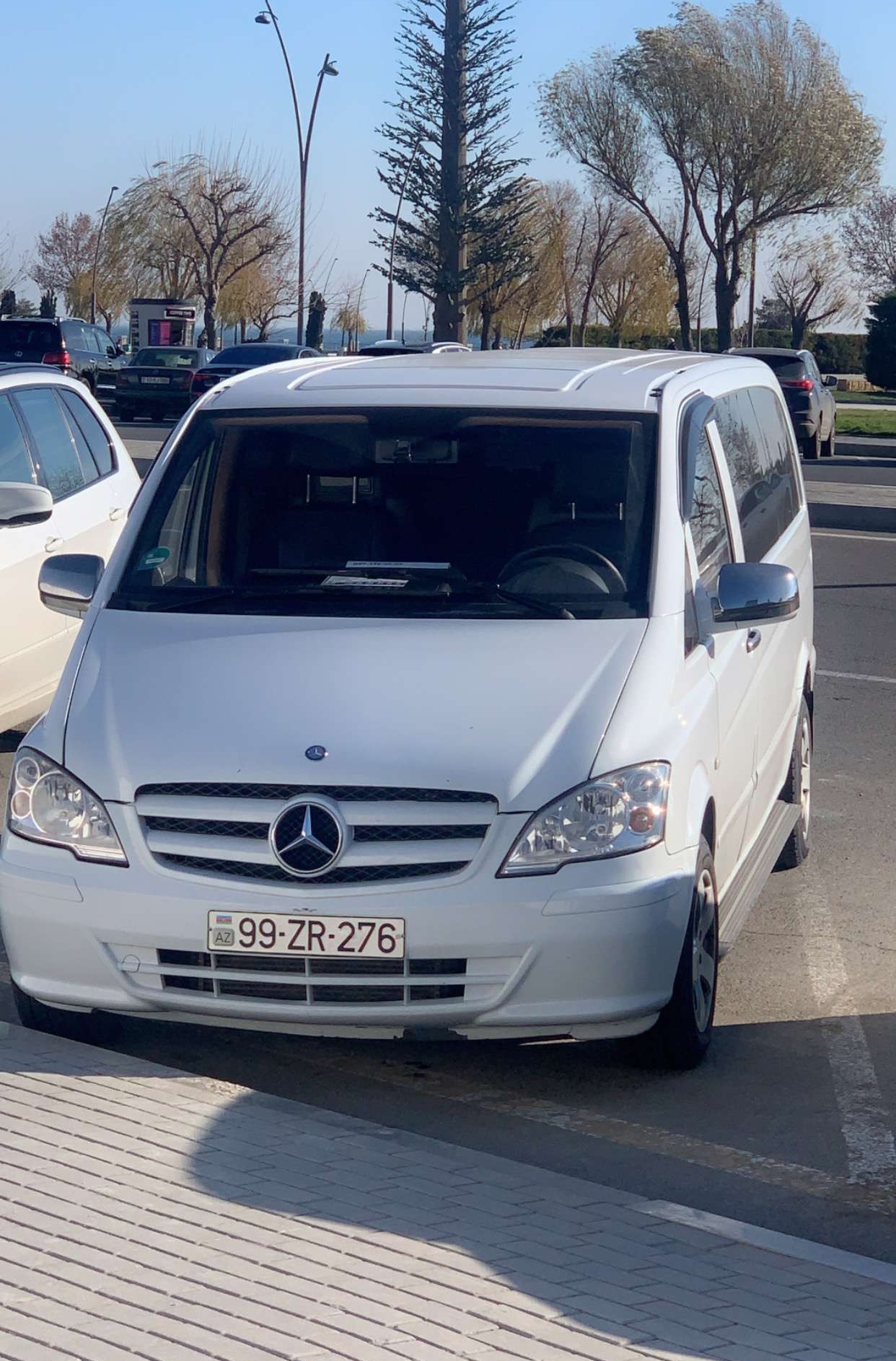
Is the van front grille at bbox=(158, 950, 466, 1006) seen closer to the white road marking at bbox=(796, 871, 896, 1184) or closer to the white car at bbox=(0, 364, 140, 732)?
the white road marking at bbox=(796, 871, 896, 1184)

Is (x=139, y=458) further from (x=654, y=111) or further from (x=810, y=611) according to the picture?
(x=654, y=111)

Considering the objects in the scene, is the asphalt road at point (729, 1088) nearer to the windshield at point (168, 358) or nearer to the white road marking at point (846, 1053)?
the white road marking at point (846, 1053)

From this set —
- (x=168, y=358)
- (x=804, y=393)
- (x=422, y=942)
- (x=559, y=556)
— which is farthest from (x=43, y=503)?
(x=168, y=358)

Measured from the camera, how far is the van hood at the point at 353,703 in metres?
4.21

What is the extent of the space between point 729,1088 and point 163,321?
6137 cm

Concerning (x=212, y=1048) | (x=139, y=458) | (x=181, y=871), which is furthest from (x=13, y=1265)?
(x=139, y=458)

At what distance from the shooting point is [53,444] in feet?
27.3

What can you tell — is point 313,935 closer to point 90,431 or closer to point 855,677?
point 90,431

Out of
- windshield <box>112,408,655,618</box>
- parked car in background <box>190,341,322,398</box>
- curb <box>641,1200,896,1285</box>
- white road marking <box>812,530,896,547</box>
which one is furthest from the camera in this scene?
parked car in background <box>190,341,322,398</box>

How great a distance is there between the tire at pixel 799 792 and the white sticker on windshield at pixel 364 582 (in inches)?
80.0

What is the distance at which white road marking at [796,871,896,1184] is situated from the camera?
4180mm

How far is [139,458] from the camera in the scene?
25172 millimetres

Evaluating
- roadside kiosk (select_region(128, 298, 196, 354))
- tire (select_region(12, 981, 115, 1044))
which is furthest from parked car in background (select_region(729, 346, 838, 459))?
roadside kiosk (select_region(128, 298, 196, 354))

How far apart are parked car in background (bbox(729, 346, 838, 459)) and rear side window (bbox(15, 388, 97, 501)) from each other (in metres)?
20.7
